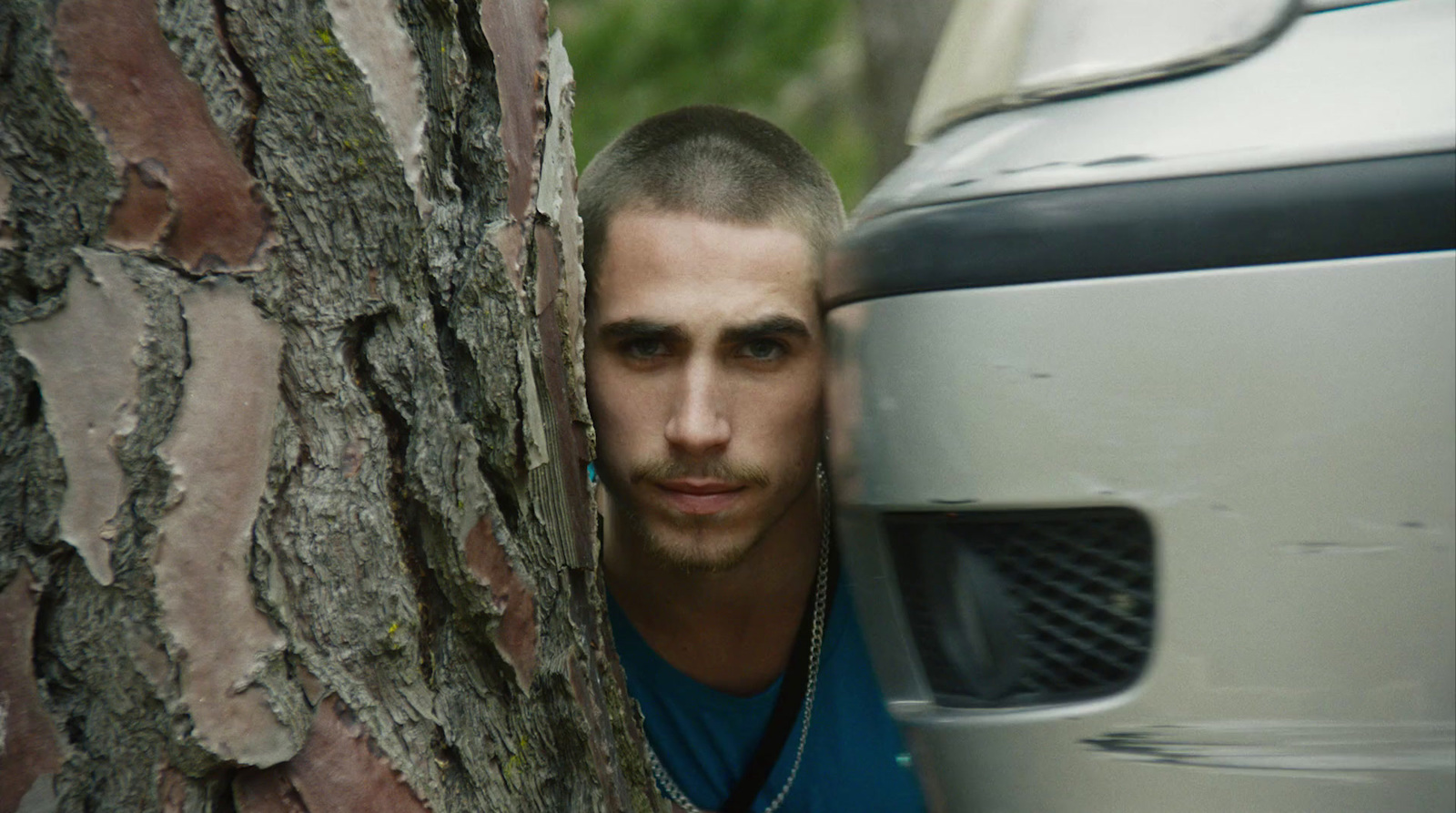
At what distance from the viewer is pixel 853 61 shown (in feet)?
28.5

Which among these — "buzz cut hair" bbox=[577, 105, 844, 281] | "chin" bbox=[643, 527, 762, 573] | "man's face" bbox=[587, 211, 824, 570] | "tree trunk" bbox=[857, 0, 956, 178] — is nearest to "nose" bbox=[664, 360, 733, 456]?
"man's face" bbox=[587, 211, 824, 570]

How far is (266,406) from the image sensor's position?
1350mm

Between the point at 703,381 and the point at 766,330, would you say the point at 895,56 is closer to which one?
the point at 766,330

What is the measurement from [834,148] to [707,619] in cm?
652

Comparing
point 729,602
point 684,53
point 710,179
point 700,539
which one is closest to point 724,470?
point 700,539

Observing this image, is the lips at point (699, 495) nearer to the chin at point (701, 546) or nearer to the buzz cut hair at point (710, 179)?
the chin at point (701, 546)

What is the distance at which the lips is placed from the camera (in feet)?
7.36

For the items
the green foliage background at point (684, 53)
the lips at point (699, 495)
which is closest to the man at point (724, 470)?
the lips at point (699, 495)

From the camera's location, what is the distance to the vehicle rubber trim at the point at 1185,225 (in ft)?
4.06

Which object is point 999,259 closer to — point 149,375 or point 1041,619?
point 1041,619

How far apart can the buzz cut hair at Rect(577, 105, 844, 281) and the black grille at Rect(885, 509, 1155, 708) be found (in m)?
1.03

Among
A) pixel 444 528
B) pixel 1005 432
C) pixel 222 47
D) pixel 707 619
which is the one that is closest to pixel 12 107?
pixel 222 47

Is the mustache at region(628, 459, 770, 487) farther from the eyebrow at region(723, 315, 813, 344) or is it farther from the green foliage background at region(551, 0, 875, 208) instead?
the green foliage background at region(551, 0, 875, 208)

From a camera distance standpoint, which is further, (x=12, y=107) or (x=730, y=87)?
(x=730, y=87)
